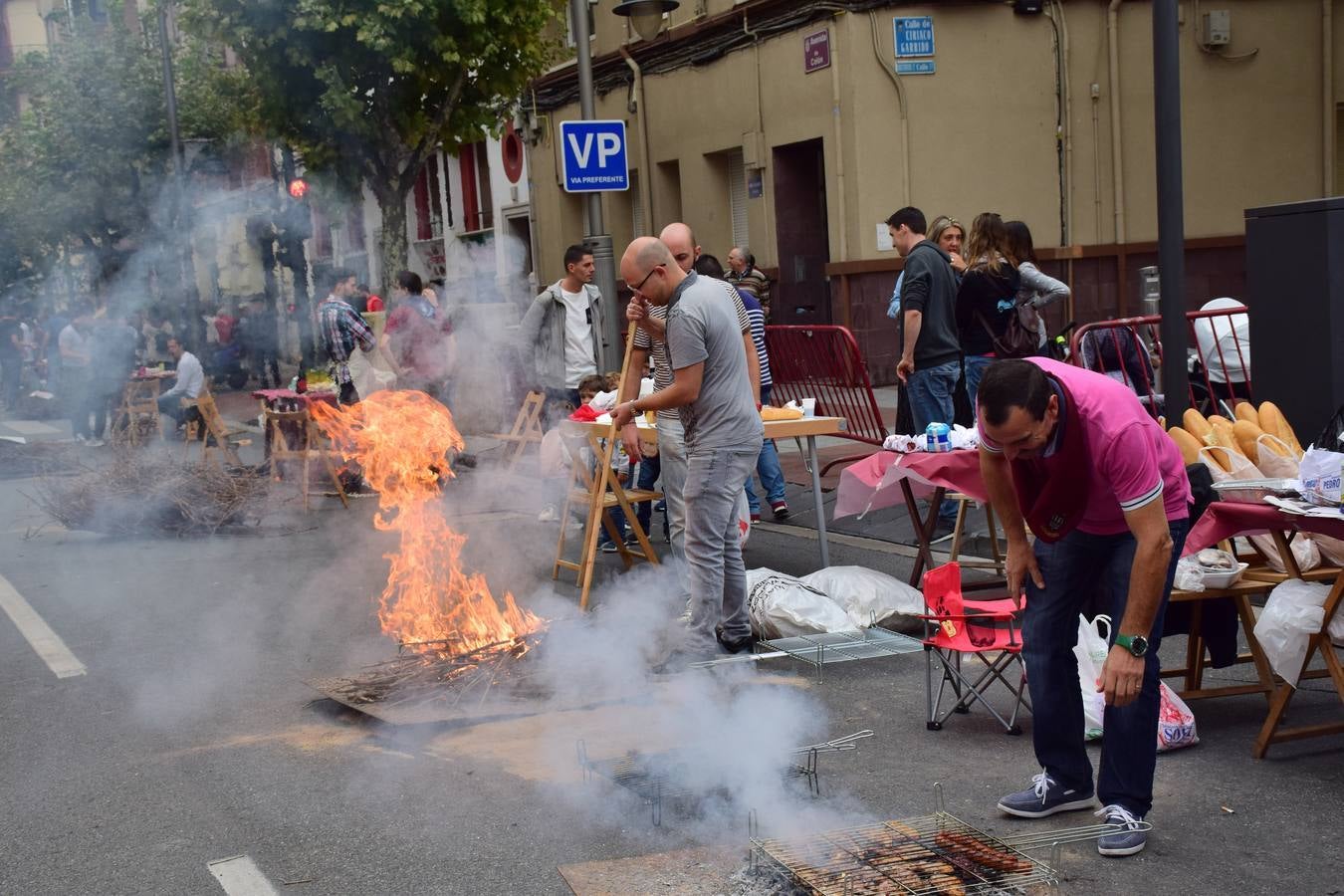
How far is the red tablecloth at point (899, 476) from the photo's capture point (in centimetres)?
631

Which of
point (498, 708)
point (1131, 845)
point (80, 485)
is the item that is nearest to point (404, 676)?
point (498, 708)

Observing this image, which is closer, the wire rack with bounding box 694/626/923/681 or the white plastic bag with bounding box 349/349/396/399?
the wire rack with bounding box 694/626/923/681

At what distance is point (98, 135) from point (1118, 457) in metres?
16.7

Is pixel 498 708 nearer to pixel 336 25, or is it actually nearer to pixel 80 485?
pixel 80 485

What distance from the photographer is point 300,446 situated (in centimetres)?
1246

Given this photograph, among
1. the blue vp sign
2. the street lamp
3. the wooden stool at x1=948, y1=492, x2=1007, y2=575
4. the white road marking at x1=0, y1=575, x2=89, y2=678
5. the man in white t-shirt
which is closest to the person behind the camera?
the white road marking at x1=0, y1=575, x2=89, y2=678

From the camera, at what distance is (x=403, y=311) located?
1212cm

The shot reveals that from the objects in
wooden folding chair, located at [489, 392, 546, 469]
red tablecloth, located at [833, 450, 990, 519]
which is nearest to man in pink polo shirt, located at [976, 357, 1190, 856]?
Result: red tablecloth, located at [833, 450, 990, 519]

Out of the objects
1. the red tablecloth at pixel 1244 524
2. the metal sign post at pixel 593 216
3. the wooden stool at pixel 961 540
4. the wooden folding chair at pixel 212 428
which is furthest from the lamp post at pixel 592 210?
the red tablecloth at pixel 1244 524

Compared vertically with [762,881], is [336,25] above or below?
above

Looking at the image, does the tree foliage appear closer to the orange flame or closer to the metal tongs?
the orange flame

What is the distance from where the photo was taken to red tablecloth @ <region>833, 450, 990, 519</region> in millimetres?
6309

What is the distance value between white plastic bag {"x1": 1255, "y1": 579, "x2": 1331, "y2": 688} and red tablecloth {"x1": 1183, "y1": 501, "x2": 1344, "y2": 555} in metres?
0.23

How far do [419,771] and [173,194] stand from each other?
14323 millimetres
